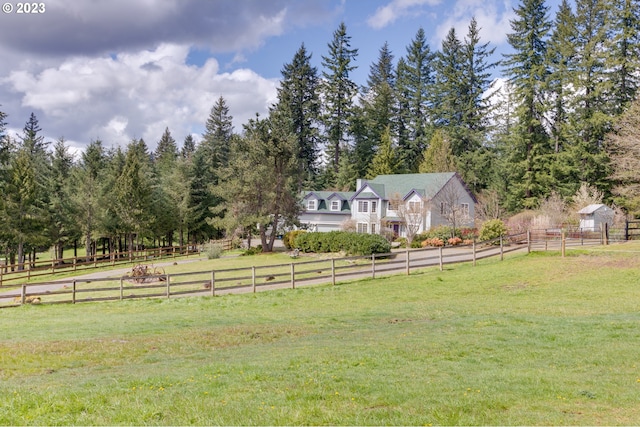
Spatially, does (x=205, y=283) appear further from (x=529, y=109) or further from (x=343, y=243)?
(x=529, y=109)

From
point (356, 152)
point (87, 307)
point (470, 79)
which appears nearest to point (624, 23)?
point (470, 79)

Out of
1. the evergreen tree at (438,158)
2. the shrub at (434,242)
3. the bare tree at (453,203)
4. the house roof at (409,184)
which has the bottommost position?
the shrub at (434,242)

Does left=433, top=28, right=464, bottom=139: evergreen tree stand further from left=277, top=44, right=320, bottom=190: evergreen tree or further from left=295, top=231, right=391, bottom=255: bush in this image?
left=295, top=231, right=391, bottom=255: bush

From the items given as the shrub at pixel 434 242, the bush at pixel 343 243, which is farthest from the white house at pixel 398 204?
the bush at pixel 343 243

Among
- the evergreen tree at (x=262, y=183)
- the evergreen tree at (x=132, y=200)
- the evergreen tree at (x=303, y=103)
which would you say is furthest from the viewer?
the evergreen tree at (x=303, y=103)

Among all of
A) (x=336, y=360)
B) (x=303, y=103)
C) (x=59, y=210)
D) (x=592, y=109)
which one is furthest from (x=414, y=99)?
(x=336, y=360)

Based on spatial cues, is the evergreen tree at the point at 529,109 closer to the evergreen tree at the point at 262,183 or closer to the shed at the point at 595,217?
the shed at the point at 595,217

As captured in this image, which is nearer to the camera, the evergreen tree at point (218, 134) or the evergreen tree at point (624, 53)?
the evergreen tree at point (624, 53)

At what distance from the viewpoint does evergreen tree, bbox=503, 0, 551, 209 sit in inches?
2004

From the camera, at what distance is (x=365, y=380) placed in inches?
273

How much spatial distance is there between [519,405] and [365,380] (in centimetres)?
213

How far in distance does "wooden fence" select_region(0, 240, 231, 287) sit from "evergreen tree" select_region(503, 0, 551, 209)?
3286 centimetres

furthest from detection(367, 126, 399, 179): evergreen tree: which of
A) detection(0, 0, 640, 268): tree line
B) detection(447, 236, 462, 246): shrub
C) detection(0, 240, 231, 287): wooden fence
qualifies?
detection(447, 236, 462, 246): shrub

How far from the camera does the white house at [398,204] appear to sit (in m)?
45.5
